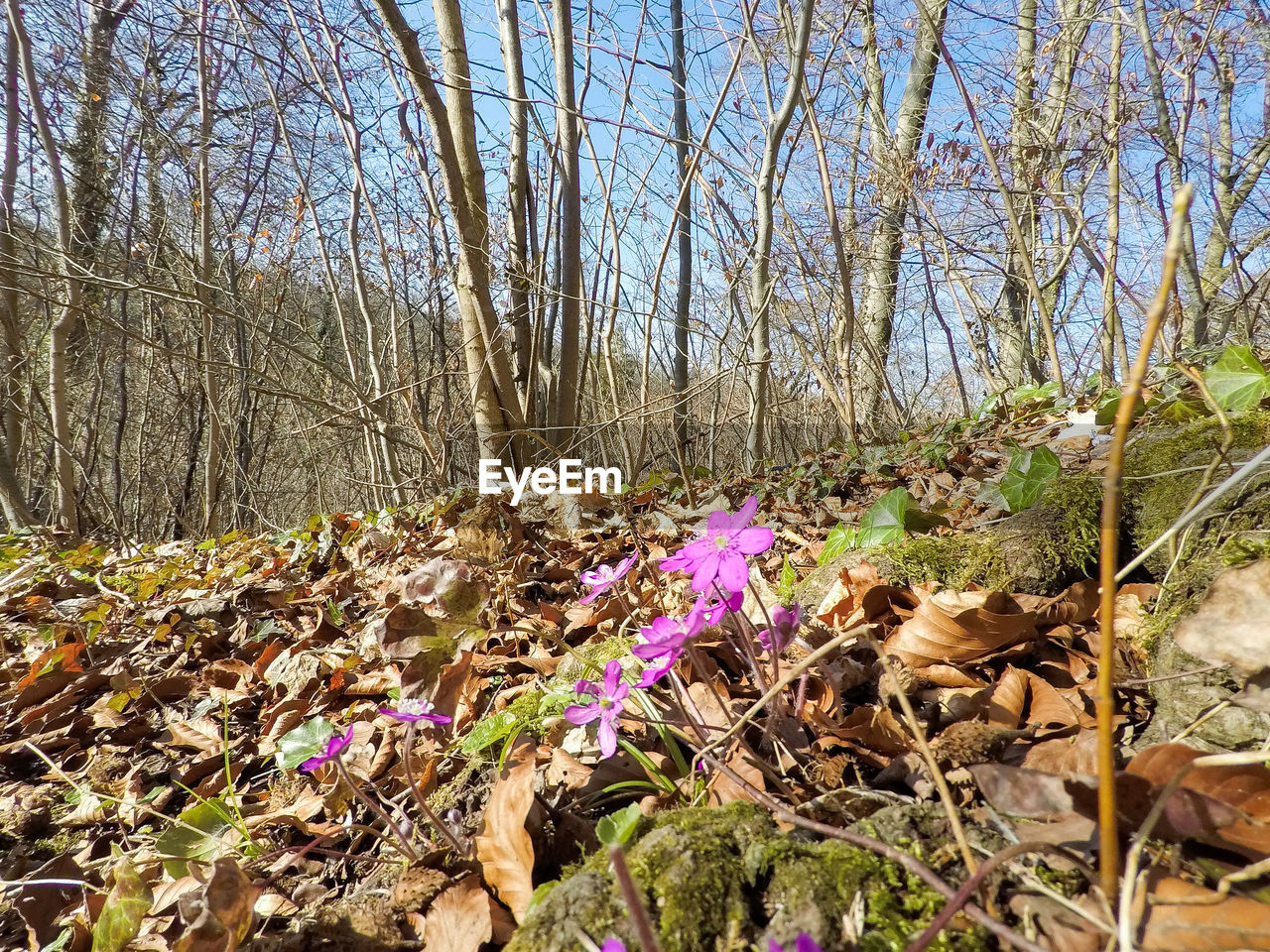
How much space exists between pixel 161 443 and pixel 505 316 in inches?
308

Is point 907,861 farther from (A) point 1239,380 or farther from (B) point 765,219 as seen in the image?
(B) point 765,219

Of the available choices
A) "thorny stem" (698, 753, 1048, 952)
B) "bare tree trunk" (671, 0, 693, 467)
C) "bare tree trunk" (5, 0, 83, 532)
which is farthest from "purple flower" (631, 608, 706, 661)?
"bare tree trunk" (5, 0, 83, 532)

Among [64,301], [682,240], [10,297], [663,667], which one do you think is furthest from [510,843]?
[10,297]

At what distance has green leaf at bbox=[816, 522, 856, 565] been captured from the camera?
5.93ft

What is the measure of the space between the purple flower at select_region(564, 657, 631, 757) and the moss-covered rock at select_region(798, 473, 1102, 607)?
2.51ft

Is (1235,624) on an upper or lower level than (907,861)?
upper

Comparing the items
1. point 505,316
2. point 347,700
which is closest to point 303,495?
point 505,316

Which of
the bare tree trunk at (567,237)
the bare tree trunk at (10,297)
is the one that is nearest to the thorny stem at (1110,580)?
the bare tree trunk at (567,237)

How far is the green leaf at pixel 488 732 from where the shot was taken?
1213 millimetres

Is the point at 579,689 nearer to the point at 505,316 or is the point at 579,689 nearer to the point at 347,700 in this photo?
the point at 347,700

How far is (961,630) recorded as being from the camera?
1.08 meters

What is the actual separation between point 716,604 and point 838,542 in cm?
99

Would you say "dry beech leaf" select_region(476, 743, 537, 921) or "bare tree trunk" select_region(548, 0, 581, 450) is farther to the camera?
"bare tree trunk" select_region(548, 0, 581, 450)

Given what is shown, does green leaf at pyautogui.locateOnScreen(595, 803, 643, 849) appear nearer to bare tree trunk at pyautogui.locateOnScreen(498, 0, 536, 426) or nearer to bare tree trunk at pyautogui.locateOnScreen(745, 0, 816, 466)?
bare tree trunk at pyautogui.locateOnScreen(745, 0, 816, 466)
